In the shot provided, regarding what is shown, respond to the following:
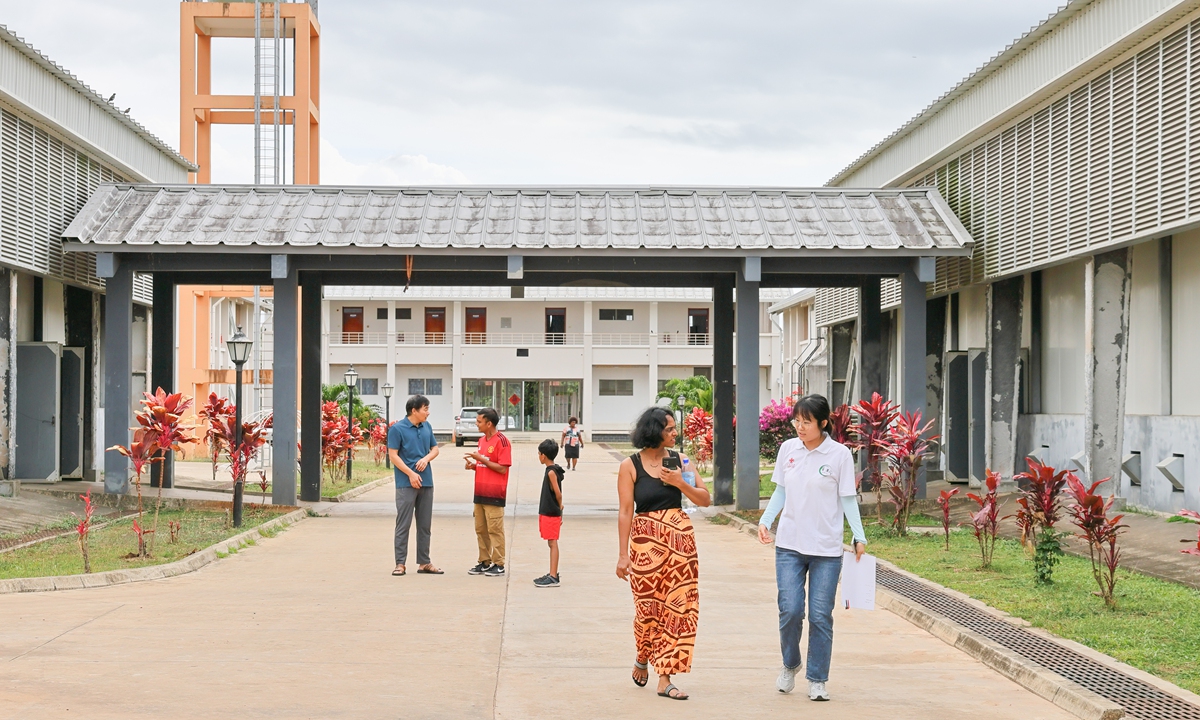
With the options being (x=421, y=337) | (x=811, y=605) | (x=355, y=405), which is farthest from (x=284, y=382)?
(x=421, y=337)

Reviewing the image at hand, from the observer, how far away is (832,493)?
24.8 ft

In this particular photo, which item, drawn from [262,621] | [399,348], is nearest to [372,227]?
[262,621]

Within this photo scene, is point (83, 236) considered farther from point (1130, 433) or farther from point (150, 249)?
point (1130, 433)

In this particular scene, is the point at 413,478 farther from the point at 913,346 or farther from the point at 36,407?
the point at 36,407

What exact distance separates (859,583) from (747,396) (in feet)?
41.3

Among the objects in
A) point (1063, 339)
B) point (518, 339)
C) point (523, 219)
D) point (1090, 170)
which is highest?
point (1090, 170)

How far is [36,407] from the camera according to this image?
21.5 metres

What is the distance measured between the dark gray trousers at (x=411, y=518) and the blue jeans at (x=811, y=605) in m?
6.22

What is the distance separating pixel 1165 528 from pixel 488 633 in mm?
8979

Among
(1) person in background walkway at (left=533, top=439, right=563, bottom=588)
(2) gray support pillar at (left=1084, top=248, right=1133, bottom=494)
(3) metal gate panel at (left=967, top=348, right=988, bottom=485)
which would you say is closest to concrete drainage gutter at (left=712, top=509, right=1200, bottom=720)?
(1) person in background walkway at (left=533, top=439, right=563, bottom=588)

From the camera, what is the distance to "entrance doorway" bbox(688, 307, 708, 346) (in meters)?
65.8

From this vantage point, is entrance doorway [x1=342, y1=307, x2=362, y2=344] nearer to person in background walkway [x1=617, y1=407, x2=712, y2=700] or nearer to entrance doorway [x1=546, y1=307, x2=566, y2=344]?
entrance doorway [x1=546, y1=307, x2=566, y2=344]

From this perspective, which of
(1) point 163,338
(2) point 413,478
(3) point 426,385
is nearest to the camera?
(2) point 413,478

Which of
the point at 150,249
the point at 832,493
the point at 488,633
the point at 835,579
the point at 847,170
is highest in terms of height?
the point at 847,170
